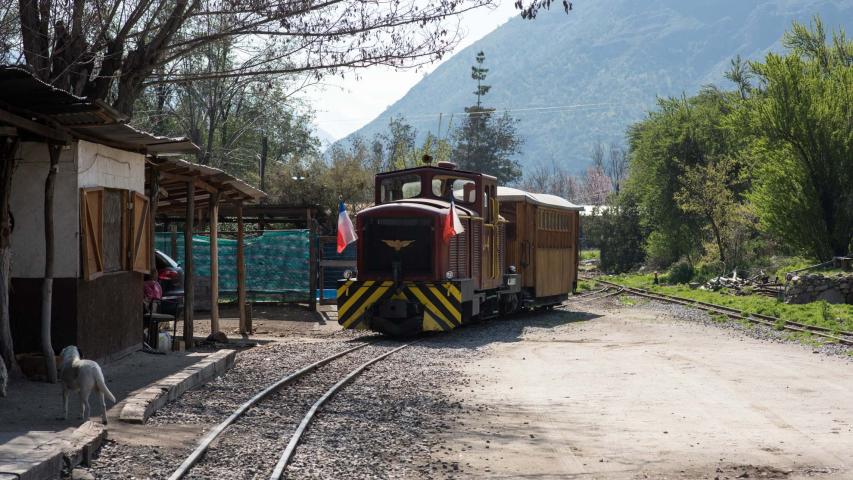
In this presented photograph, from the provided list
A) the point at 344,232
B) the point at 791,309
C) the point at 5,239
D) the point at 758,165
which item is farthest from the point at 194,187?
the point at 758,165

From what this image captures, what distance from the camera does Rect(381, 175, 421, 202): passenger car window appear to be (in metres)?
20.9

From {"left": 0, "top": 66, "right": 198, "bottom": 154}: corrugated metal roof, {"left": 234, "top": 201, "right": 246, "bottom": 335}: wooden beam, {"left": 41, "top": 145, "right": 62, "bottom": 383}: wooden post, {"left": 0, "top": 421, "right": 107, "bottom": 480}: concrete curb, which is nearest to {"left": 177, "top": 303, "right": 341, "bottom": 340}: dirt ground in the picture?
{"left": 234, "top": 201, "right": 246, "bottom": 335}: wooden beam

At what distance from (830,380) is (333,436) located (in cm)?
723

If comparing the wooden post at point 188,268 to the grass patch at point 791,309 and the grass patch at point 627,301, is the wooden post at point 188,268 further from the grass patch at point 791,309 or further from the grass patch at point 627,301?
the grass patch at point 627,301

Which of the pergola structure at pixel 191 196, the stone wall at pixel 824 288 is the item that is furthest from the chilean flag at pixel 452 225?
the stone wall at pixel 824 288

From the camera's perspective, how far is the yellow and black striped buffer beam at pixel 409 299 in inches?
743

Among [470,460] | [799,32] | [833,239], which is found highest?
[799,32]

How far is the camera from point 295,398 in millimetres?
11344

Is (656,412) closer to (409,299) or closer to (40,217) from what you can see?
(40,217)

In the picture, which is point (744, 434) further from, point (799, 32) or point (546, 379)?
point (799, 32)

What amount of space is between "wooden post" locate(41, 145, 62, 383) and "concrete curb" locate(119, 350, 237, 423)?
3.62 feet

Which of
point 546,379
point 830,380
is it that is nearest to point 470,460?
point 546,379

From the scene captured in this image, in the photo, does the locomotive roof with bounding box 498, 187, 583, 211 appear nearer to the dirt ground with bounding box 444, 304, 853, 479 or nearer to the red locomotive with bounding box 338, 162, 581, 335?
the red locomotive with bounding box 338, 162, 581, 335

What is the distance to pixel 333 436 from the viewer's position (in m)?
9.04
